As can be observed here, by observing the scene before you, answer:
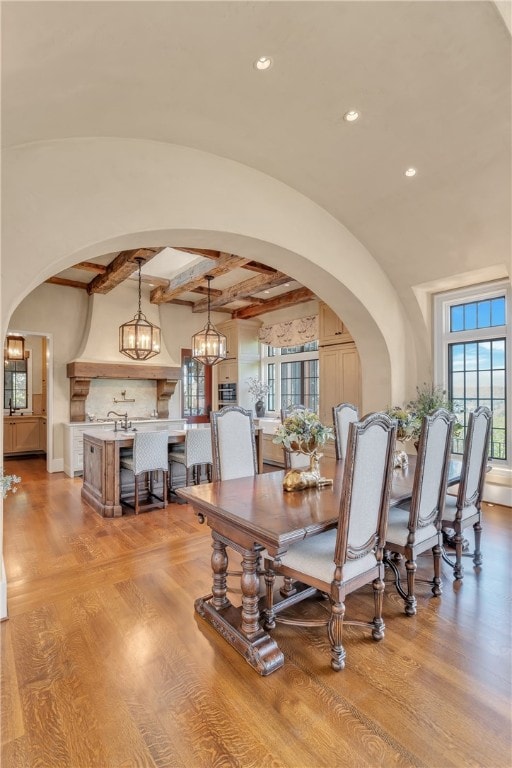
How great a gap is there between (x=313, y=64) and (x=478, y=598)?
12.1 feet

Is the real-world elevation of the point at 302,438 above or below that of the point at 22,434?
above

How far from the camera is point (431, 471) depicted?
2467 mm

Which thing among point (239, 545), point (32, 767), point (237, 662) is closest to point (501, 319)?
point (239, 545)

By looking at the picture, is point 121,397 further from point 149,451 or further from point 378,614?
point 378,614

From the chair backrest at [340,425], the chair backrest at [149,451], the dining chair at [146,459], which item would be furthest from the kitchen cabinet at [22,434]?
the chair backrest at [340,425]

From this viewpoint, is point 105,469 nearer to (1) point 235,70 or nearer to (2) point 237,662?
(2) point 237,662

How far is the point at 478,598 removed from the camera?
8.25 ft

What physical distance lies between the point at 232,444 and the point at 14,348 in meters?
7.14

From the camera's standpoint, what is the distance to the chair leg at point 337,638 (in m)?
1.88

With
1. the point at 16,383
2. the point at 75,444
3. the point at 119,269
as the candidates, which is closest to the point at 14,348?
the point at 16,383

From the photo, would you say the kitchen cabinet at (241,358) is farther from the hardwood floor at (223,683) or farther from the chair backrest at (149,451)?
the hardwood floor at (223,683)

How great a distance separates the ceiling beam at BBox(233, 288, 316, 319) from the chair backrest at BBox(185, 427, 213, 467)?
10.3 ft

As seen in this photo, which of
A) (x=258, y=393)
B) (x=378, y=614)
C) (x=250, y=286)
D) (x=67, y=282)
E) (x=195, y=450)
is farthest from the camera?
(x=258, y=393)

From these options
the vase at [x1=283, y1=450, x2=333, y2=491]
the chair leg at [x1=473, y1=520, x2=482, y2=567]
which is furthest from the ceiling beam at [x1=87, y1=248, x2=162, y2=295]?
the chair leg at [x1=473, y1=520, x2=482, y2=567]
